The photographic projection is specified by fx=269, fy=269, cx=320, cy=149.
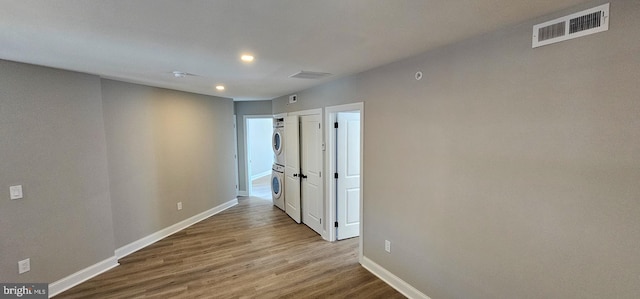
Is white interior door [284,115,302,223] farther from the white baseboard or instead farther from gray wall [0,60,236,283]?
the white baseboard

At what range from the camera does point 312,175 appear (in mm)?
4547

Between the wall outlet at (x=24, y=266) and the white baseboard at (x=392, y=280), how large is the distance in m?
3.47

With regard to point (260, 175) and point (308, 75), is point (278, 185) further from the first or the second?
point (260, 175)

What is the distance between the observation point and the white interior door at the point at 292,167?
191 inches

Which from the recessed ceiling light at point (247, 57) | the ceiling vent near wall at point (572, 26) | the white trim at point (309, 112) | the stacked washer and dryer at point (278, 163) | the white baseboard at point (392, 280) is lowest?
the white baseboard at point (392, 280)

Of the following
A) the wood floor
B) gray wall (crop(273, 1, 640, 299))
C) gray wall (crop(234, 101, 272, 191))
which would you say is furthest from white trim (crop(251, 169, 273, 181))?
gray wall (crop(273, 1, 640, 299))

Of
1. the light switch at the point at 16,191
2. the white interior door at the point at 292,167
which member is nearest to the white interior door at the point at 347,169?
the white interior door at the point at 292,167

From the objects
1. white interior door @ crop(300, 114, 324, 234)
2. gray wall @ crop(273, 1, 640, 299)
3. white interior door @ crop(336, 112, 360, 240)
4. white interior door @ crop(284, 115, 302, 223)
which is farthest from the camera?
white interior door @ crop(284, 115, 302, 223)

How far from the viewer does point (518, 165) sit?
5.84ft

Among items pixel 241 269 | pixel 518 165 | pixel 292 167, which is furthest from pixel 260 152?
pixel 518 165

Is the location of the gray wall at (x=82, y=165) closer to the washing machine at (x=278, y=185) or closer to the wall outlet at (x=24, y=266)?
the wall outlet at (x=24, y=266)

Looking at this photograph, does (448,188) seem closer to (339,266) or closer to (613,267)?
(613,267)

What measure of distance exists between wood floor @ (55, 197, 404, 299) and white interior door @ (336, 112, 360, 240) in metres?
0.35

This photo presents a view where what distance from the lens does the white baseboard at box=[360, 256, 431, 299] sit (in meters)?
2.65
